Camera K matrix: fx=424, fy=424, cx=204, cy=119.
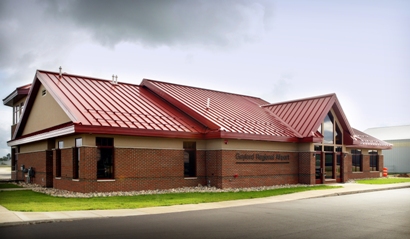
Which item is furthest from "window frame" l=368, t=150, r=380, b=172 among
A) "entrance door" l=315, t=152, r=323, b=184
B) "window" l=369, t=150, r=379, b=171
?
"entrance door" l=315, t=152, r=323, b=184

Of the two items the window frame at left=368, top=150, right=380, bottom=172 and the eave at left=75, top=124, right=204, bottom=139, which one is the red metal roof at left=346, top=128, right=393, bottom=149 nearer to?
the window frame at left=368, top=150, right=380, bottom=172

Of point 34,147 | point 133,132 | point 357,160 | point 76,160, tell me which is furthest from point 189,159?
point 357,160

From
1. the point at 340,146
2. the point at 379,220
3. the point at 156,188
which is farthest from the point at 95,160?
the point at 340,146

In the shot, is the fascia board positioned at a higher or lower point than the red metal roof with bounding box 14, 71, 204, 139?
lower

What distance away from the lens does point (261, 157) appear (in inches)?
1062

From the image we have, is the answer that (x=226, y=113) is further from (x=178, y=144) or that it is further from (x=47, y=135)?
(x=47, y=135)

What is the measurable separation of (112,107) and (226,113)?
845cm

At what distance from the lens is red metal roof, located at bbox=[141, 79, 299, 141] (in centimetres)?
2585

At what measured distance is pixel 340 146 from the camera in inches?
1288

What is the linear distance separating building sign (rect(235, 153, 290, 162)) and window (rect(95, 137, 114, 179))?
25.0 feet

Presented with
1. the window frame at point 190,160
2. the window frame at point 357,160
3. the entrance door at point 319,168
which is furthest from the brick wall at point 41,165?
the window frame at point 357,160

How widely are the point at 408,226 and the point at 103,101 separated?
17644 millimetres

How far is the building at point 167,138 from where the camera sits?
21656 mm

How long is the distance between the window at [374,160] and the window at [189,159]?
2022 centimetres
